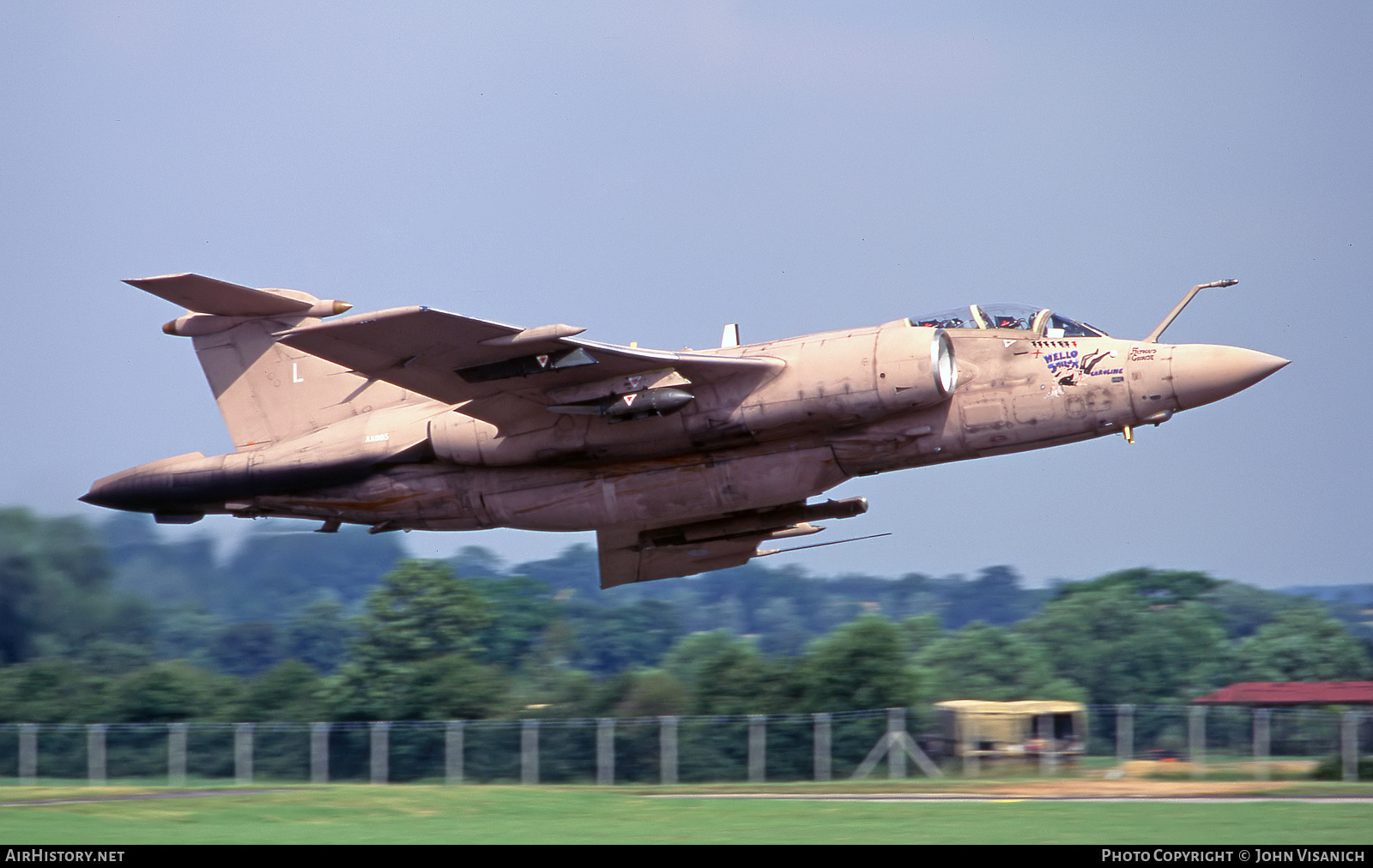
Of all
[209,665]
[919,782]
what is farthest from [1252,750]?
[209,665]

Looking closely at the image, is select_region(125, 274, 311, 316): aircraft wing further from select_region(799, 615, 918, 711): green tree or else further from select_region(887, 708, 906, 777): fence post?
select_region(799, 615, 918, 711): green tree

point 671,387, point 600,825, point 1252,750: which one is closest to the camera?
point 600,825

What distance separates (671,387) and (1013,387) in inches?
153

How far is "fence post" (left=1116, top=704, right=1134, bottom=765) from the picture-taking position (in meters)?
22.3

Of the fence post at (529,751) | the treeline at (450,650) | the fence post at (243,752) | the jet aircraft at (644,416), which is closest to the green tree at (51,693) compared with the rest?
the treeline at (450,650)

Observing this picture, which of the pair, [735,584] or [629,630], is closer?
[629,630]

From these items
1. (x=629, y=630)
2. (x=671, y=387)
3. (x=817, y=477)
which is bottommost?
(x=629, y=630)

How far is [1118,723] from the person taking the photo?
22.5 meters

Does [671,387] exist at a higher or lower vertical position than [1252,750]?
higher

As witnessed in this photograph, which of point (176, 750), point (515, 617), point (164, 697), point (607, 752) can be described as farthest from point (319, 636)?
point (607, 752)

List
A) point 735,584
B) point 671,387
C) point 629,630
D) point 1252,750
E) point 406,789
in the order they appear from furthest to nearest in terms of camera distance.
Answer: point 735,584
point 629,630
point 1252,750
point 406,789
point 671,387

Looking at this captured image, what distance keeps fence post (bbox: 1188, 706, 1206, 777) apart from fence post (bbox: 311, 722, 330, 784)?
43.9 feet

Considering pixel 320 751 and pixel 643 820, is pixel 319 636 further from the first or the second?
pixel 643 820

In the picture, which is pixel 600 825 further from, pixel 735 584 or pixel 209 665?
pixel 735 584
